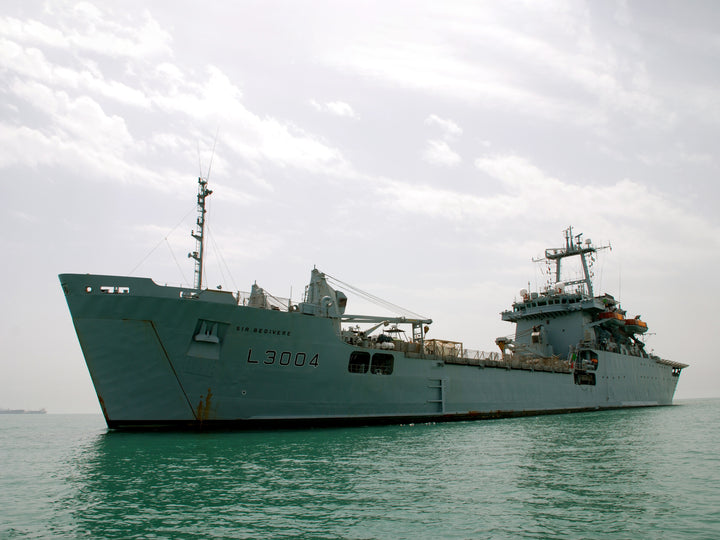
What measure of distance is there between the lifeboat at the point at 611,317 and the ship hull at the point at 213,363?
77.9ft

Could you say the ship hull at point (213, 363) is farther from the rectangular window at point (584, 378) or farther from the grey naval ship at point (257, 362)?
the rectangular window at point (584, 378)

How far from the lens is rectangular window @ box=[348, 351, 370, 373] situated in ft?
75.0

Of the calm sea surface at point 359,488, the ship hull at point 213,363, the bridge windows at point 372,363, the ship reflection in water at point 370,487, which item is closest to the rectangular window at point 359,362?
the bridge windows at point 372,363

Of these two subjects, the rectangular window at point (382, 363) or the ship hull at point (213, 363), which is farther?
the rectangular window at point (382, 363)

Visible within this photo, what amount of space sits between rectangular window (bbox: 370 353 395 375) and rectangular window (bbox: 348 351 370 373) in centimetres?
49

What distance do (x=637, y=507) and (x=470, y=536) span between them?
12.2ft

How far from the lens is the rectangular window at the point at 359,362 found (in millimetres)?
22864

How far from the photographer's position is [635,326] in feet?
142

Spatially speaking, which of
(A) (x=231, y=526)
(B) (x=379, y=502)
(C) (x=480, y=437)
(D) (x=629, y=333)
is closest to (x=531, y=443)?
(C) (x=480, y=437)

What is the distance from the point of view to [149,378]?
18.5 metres

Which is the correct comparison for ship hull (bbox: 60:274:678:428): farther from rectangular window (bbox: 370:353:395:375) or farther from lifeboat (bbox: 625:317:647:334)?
lifeboat (bbox: 625:317:647:334)

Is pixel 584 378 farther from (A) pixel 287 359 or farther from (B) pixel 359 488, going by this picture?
(B) pixel 359 488

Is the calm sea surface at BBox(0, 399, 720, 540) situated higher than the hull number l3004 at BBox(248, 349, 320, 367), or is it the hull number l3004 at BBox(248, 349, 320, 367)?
the hull number l3004 at BBox(248, 349, 320, 367)

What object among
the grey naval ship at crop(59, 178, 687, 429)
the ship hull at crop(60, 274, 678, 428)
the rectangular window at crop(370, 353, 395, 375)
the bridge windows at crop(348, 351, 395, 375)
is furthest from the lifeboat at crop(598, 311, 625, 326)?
the bridge windows at crop(348, 351, 395, 375)
